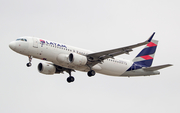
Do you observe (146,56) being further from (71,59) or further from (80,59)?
(71,59)

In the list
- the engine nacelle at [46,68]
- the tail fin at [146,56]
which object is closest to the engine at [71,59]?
the engine nacelle at [46,68]

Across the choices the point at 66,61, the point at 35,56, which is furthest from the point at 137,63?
the point at 35,56

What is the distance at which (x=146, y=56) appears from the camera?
48.4 meters

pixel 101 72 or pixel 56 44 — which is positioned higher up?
pixel 56 44

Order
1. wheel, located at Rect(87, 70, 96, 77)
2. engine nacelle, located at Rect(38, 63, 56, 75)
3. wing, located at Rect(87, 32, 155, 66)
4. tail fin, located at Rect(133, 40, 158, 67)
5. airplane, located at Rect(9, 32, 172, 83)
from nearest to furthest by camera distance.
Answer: airplane, located at Rect(9, 32, 172, 83) → wing, located at Rect(87, 32, 155, 66) → wheel, located at Rect(87, 70, 96, 77) → engine nacelle, located at Rect(38, 63, 56, 75) → tail fin, located at Rect(133, 40, 158, 67)

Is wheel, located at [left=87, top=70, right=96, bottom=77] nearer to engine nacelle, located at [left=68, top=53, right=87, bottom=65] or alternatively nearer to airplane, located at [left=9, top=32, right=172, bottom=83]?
airplane, located at [left=9, top=32, right=172, bottom=83]

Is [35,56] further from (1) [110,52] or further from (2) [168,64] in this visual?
(2) [168,64]

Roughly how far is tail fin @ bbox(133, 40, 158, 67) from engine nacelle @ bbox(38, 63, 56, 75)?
1158 centimetres

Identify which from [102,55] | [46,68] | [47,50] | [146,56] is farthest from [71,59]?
[146,56]

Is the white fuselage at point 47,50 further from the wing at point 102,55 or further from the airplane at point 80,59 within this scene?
the wing at point 102,55

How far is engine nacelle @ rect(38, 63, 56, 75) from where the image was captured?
42.7 meters

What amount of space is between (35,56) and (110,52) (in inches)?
341

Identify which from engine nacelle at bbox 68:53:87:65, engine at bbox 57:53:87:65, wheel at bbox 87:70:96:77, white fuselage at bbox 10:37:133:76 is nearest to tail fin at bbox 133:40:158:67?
white fuselage at bbox 10:37:133:76

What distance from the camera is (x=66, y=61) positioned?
38.2 m
